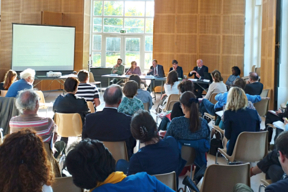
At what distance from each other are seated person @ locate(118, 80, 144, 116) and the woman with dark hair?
3.14 meters

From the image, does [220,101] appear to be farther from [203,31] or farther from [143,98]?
[203,31]

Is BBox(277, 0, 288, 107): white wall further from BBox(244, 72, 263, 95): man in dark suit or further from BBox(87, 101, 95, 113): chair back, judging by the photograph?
BBox(87, 101, 95, 113): chair back

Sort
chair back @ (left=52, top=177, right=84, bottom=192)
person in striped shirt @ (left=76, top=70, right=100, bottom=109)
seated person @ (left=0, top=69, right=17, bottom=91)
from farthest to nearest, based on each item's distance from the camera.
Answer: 1. seated person @ (left=0, top=69, right=17, bottom=91)
2. person in striped shirt @ (left=76, top=70, right=100, bottom=109)
3. chair back @ (left=52, top=177, right=84, bottom=192)

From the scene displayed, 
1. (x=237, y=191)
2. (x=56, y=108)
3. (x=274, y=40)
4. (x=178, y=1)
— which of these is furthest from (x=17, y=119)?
(x=178, y=1)

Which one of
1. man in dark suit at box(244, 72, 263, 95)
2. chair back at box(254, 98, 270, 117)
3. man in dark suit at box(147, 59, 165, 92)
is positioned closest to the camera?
chair back at box(254, 98, 270, 117)

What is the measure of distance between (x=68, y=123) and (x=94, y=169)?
341 cm

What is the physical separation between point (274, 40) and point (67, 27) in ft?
23.9

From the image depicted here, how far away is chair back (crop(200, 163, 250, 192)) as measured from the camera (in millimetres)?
2783

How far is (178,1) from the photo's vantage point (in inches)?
515

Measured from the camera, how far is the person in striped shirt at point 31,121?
3.54 m

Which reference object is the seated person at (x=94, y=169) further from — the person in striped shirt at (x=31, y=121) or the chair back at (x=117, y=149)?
the person in striped shirt at (x=31, y=121)

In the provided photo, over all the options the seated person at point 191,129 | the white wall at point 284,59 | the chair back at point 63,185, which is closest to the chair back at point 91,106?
the seated person at point 191,129

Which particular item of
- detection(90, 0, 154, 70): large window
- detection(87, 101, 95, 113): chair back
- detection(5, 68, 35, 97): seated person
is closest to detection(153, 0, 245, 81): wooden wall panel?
detection(90, 0, 154, 70): large window

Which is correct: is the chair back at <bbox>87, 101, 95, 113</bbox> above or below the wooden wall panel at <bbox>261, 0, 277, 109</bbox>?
below
